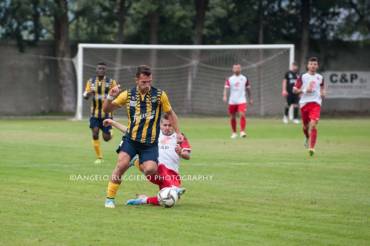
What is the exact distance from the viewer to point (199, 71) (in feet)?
125

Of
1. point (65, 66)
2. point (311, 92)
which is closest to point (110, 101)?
point (311, 92)

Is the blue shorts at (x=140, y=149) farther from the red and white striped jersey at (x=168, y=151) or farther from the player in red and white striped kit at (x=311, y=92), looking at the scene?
the player in red and white striped kit at (x=311, y=92)

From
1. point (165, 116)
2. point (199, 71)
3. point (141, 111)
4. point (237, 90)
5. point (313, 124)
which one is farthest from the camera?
point (199, 71)

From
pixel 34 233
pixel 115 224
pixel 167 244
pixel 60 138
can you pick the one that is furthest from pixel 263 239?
pixel 60 138

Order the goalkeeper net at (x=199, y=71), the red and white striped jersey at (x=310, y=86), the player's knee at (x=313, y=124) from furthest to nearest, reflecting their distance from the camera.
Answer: the goalkeeper net at (x=199, y=71)
the red and white striped jersey at (x=310, y=86)
the player's knee at (x=313, y=124)

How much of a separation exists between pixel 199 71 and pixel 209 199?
87.2 feet

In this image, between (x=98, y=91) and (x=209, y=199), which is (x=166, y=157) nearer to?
(x=209, y=199)

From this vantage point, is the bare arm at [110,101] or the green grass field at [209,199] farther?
the bare arm at [110,101]

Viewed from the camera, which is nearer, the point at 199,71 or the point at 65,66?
the point at 199,71

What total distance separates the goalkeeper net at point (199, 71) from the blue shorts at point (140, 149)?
82.1 feet

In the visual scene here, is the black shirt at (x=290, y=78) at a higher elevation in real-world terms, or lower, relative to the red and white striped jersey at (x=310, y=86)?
lower

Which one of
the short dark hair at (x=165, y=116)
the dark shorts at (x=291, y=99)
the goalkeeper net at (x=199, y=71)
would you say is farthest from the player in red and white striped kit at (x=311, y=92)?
the goalkeeper net at (x=199, y=71)

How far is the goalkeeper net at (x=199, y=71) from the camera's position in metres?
36.9

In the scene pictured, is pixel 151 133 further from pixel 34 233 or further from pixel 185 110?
pixel 185 110
